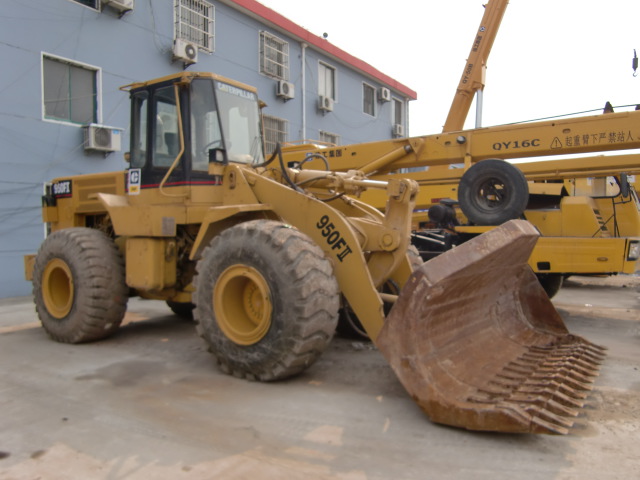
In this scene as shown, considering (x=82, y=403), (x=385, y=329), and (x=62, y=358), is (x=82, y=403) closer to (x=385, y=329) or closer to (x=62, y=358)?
(x=62, y=358)

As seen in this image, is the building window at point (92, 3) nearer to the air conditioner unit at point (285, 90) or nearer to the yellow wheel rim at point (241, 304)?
the air conditioner unit at point (285, 90)

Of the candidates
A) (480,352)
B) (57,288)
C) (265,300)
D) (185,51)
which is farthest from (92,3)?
(480,352)

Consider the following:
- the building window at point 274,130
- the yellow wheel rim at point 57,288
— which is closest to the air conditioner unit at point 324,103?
the building window at point 274,130

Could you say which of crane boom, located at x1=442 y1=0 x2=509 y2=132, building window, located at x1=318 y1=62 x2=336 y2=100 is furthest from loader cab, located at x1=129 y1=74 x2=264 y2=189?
building window, located at x1=318 y1=62 x2=336 y2=100

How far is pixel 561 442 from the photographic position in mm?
3119

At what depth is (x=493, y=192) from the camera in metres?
7.24

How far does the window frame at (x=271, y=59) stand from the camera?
15.3 metres

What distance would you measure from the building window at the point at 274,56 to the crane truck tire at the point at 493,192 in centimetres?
979

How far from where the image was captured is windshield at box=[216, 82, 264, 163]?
5426mm

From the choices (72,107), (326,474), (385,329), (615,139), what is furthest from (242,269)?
(72,107)

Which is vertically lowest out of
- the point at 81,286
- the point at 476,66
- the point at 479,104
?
the point at 81,286

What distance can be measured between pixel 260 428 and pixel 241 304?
1.34 meters

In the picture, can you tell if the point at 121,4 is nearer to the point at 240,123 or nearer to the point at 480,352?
the point at 240,123

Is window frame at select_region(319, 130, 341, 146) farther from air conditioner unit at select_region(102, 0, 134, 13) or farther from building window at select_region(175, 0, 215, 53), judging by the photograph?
air conditioner unit at select_region(102, 0, 134, 13)
